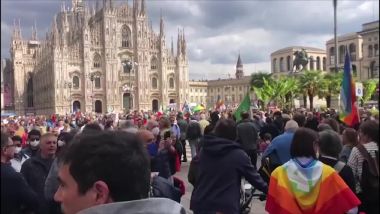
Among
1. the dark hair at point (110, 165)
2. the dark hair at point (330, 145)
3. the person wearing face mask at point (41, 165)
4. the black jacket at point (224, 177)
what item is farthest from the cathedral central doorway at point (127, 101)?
the dark hair at point (110, 165)

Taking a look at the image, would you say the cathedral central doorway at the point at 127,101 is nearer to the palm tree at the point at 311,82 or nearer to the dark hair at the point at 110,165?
the palm tree at the point at 311,82

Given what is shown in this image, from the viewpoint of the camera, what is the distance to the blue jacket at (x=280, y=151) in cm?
563

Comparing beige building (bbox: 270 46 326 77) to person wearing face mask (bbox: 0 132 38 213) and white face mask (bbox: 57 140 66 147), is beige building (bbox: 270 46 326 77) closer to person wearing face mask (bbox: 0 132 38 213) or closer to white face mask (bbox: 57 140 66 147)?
white face mask (bbox: 57 140 66 147)

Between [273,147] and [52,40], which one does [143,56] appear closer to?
[52,40]

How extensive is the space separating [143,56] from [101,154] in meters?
68.9

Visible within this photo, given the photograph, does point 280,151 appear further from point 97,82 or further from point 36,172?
point 97,82

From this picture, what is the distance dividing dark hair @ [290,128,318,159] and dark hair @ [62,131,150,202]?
247cm

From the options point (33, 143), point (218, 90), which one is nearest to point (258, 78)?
point (218, 90)

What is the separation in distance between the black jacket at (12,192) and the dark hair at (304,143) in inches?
85.8

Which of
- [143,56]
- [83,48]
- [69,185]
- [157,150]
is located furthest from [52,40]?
[69,185]

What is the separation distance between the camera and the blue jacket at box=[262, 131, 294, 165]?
5.63m

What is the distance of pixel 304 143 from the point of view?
3709 mm

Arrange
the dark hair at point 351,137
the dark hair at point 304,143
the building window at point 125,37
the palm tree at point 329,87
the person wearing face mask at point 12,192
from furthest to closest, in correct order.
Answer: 1. the building window at point 125,37
2. the palm tree at point 329,87
3. the dark hair at point 351,137
4. the dark hair at point 304,143
5. the person wearing face mask at point 12,192

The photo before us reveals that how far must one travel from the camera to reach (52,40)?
2667 inches
